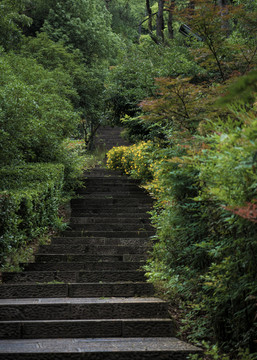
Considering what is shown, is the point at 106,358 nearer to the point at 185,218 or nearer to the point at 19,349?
the point at 19,349

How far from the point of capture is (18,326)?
429 centimetres

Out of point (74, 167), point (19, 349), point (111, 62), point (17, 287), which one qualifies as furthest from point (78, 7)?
point (19, 349)

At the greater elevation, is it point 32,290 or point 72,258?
point 72,258

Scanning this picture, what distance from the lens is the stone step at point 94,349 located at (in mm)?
3684

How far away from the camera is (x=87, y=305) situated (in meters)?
4.71

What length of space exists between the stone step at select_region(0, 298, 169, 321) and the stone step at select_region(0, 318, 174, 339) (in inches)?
10.4

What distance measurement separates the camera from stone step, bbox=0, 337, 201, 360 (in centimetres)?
368

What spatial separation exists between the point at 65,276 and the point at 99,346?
2062mm

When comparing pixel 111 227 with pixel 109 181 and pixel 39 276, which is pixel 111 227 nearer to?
pixel 39 276

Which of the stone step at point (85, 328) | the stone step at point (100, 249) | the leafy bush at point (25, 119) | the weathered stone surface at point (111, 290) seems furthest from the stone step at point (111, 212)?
the stone step at point (85, 328)

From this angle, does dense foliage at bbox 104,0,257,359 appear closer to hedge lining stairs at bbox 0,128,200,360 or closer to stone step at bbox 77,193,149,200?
hedge lining stairs at bbox 0,128,200,360

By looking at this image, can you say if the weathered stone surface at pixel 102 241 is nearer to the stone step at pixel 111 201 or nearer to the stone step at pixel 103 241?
the stone step at pixel 103 241

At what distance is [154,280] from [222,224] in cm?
188

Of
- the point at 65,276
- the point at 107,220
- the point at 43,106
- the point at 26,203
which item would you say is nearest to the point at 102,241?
the point at 107,220
